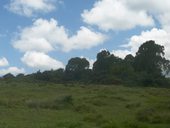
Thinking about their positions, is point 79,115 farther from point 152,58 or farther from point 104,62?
point 104,62

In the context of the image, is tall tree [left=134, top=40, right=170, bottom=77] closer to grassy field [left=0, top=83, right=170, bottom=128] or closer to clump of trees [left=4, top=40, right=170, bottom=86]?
clump of trees [left=4, top=40, right=170, bottom=86]

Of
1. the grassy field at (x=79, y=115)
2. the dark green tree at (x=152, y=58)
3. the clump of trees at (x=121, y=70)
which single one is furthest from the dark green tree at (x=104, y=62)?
the grassy field at (x=79, y=115)

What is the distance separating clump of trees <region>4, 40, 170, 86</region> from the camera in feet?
209

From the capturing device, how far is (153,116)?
19250 mm

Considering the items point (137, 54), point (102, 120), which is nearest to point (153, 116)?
point (102, 120)

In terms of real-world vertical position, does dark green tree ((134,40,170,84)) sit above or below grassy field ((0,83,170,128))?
above

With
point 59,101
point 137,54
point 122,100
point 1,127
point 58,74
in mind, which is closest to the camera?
point 1,127

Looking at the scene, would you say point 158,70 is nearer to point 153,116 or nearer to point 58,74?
point 58,74

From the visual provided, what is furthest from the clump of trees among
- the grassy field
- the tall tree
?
the grassy field

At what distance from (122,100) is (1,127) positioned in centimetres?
1495

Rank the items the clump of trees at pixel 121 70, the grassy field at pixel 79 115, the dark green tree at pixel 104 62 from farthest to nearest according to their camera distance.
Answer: the dark green tree at pixel 104 62 < the clump of trees at pixel 121 70 < the grassy field at pixel 79 115

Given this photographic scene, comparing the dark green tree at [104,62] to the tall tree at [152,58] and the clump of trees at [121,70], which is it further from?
the tall tree at [152,58]

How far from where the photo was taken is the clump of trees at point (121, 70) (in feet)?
209

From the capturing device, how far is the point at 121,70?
69.8 meters
